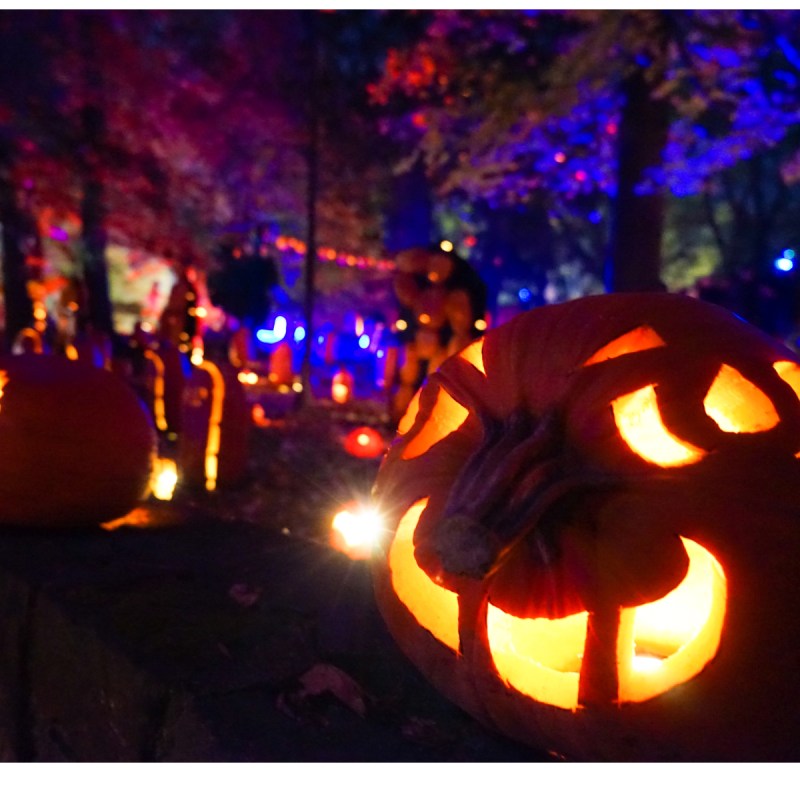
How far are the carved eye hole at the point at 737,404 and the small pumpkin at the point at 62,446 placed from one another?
2.30 meters

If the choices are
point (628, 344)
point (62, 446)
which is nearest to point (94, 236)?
point (62, 446)

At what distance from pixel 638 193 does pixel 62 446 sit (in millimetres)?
6508

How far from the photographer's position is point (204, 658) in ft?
6.37

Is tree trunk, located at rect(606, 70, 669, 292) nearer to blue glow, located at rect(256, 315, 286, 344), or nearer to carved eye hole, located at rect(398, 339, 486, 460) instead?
carved eye hole, located at rect(398, 339, 486, 460)

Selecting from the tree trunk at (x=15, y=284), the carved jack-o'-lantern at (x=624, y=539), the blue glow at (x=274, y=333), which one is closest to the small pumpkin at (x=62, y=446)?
the carved jack-o'-lantern at (x=624, y=539)

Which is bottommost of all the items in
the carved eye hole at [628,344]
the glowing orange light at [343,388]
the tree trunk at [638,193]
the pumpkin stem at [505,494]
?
the glowing orange light at [343,388]

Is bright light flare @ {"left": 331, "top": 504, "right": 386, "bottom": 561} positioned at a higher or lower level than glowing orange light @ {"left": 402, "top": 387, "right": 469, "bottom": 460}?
lower

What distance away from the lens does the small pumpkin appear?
2.95 meters

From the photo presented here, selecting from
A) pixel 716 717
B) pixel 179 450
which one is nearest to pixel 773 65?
pixel 179 450

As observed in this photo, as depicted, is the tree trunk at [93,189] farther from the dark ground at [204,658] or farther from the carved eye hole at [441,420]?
the carved eye hole at [441,420]

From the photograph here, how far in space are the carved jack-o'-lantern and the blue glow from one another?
17.0 m

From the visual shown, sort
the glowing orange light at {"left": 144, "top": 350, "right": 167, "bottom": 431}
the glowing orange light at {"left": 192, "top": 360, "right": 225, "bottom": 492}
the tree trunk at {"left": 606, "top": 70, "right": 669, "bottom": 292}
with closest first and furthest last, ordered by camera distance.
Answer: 1. the glowing orange light at {"left": 192, "top": 360, "right": 225, "bottom": 492}
2. the glowing orange light at {"left": 144, "top": 350, "right": 167, "bottom": 431}
3. the tree trunk at {"left": 606, "top": 70, "right": 669, "bottom": 292}

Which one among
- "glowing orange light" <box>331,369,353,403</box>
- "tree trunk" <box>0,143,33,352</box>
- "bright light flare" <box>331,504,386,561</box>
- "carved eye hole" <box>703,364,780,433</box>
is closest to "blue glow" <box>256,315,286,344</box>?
"glowing orange light" <box>331,369,353,403</box>

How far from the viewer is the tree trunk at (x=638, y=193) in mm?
7828
